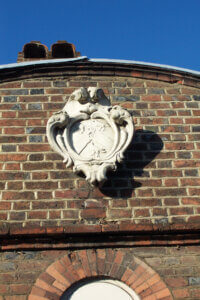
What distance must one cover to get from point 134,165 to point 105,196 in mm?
485

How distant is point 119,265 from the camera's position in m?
4.09

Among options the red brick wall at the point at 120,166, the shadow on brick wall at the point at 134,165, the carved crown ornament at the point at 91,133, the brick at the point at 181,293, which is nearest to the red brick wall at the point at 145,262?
the brick at the point at 181,293

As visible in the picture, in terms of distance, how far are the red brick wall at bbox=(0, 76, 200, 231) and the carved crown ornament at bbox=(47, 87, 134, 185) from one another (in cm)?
19

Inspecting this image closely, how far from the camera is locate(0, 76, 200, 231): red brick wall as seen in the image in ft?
14.5

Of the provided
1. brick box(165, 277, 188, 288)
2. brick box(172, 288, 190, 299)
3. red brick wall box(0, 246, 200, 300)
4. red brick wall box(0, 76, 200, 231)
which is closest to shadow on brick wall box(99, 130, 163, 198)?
red brick wall box(0, 76, 200, 231)

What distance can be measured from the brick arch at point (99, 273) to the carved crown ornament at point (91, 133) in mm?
732

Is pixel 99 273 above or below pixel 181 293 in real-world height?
above

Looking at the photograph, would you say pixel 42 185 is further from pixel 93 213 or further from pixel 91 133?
pixel 91 133

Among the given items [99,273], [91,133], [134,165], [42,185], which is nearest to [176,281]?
[99,273]

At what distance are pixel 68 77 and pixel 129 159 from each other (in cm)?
133

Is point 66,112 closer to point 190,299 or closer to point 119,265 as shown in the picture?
point 119,265

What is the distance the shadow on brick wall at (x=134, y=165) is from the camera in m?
4.58

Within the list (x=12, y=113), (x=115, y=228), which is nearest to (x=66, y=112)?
(x=12, y=113)

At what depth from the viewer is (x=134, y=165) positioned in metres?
4.77
